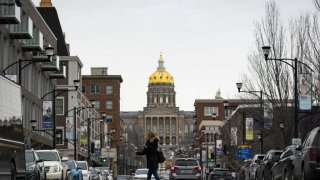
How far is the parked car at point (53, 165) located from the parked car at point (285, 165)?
789cm

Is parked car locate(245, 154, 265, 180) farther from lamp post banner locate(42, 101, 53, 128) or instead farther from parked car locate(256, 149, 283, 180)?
lamp post banner locate(42, 101, 53, 128)

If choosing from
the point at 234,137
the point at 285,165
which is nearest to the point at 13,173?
the point at 285,165

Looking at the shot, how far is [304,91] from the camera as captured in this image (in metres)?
38.8

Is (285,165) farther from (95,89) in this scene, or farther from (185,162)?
(95,89)

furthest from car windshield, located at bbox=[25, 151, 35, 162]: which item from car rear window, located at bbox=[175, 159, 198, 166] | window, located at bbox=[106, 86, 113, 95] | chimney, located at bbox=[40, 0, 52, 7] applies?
window, located at bbox=[106, 86, 113, 95]

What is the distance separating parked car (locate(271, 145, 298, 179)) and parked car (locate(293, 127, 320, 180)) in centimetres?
109

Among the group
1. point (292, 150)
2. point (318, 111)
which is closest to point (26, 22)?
point (318, 111)

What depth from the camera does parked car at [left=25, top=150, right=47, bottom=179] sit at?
24252 millimetres

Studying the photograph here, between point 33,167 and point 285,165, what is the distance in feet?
25.1

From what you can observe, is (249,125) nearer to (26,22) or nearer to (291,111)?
(291,111)

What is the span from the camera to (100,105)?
154 m

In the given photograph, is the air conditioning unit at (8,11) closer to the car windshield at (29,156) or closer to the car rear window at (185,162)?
the car rear window at (185,162)

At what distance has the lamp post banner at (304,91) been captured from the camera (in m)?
38.5

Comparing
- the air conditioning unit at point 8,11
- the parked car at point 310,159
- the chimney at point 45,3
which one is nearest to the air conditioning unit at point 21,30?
the air conditioning unit at point 8,11
